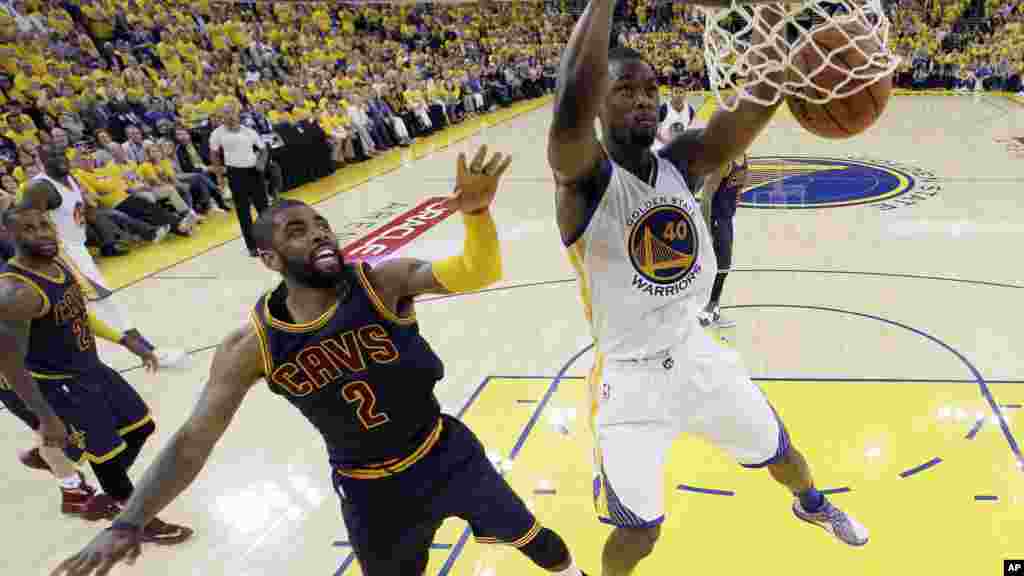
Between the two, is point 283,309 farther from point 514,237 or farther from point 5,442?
point 514,237

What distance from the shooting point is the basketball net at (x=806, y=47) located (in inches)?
88.4

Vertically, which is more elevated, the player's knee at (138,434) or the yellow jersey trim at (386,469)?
the yellow jersey trim at (386,469)

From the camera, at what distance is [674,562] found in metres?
3.10

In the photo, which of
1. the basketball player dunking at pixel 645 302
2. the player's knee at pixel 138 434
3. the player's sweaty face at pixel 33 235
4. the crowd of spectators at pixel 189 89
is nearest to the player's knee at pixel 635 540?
the basketball player dunking at pixel 645 302

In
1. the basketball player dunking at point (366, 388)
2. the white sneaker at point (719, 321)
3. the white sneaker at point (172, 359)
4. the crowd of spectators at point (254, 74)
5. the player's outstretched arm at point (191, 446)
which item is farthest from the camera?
the crowd of spectators at point (254, 74)

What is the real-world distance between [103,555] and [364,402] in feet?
2.50

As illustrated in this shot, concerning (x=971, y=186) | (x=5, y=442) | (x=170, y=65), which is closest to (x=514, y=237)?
(x=5, y=442)

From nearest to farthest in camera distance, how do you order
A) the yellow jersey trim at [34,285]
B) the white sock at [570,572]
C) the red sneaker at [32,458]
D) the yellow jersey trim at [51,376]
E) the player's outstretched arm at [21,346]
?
the white sock at [570,572] → the player's outstretched arm at [21,346] → the yellow jersey trim at [34,285] → the yellow jersey trim at [51,376] → the red sneaker at [32,458]

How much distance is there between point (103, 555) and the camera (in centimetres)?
190

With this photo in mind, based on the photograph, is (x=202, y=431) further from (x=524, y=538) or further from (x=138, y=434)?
(x=138, y=434)

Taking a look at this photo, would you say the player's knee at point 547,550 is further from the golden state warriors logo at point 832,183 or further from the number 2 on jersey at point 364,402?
the golden state warriors logo at point 832,183

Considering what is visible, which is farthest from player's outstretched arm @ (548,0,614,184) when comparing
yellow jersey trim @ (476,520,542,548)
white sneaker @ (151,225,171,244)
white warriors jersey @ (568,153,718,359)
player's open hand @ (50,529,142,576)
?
white sneaker @ (151,225,171,244)

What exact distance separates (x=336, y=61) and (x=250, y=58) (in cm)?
251

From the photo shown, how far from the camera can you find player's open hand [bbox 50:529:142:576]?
187 centimetres
